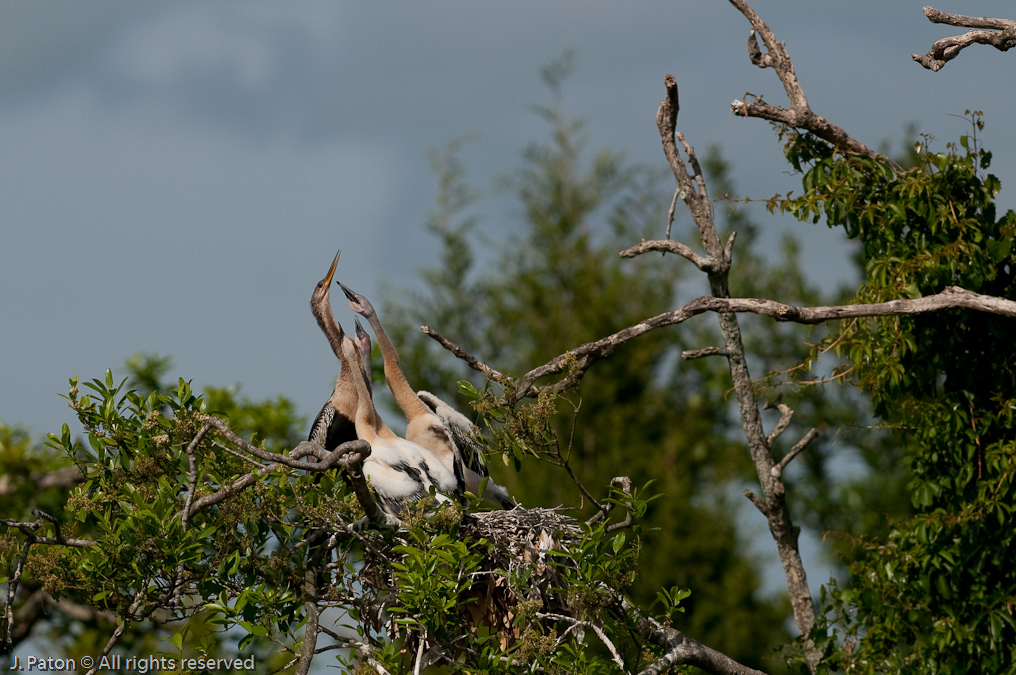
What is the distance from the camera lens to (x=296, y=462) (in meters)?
4.41

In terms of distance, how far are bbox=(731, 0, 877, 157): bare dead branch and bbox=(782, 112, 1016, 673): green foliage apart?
0.52ft

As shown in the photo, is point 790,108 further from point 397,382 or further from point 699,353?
point 397,382

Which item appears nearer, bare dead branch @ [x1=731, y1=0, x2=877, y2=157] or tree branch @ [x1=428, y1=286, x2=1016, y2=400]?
tree branch @ [x1=428, y1=286, x2=1016, y2=400]

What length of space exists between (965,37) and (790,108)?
1.03 metres

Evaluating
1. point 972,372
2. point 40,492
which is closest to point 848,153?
point 972,372

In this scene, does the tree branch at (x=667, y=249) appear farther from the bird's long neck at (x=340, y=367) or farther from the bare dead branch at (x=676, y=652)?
the bare dead branch at (x=676, y=652)

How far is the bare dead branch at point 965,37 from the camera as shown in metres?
6.04

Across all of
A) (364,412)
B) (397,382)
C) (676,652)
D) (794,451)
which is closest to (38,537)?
(364,412)

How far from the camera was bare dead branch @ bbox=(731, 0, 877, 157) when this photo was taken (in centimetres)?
659

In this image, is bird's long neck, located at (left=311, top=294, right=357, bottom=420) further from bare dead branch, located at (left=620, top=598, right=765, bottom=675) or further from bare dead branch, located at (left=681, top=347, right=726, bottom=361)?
bare dead branch, located at (left=620, top=598, right=765, bottom=675)

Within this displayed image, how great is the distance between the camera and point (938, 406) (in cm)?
611

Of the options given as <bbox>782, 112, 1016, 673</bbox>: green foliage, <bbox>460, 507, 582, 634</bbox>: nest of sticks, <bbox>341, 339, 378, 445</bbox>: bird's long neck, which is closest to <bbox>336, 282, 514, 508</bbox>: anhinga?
<bbox>341, 339, 378, 445</bbox>: bird's long neck

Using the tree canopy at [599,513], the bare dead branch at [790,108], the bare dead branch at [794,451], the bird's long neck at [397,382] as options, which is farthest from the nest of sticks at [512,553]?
the bare dead branch at [790,108]

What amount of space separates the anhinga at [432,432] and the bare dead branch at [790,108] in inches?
103
